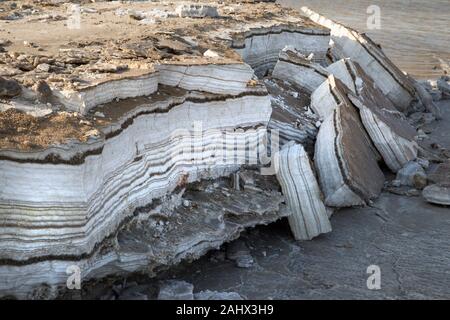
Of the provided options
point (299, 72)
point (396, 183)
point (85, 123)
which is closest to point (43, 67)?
point (85, 123)

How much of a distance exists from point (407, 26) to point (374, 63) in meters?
8.12

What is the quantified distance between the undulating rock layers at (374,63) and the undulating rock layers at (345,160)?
2.66 meters

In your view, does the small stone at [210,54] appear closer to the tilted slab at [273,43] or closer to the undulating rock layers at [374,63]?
the tilted slab at [273,43]

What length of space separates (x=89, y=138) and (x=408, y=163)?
4.29 meters

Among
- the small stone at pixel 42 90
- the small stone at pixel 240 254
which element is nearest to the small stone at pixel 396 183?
the small stone at pixel 240 254

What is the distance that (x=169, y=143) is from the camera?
5254mm

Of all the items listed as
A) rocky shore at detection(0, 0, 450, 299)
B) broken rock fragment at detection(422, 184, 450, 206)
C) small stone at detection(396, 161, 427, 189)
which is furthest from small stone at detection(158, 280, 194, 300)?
small stone at detection(396, 161, 427, 189)

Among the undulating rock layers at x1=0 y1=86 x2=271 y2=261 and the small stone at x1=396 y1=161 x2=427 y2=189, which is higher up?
the undulating rock layers at x1=0 y1=86 x2=271 y2=261

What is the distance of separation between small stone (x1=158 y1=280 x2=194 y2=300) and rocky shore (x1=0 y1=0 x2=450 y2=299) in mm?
20

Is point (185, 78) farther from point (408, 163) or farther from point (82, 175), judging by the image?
point (408, 163)

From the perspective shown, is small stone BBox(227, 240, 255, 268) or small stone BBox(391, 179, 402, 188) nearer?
small stone BBox(227, 240, 255, 268)

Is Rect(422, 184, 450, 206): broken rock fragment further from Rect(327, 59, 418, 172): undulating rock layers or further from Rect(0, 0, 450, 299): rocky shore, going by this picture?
Rect(327, 59, 418, 172): undulating rock layers

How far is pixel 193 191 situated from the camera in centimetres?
556

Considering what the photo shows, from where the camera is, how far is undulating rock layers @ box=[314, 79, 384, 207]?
6.20 metres
